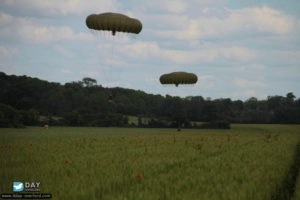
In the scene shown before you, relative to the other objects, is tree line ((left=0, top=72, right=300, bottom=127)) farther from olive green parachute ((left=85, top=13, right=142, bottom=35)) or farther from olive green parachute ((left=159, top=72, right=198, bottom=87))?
olive green parachute ((left=85, top=13, right=142, bottom=35))

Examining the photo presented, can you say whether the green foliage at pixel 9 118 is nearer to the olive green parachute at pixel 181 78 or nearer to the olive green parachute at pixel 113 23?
the olive green parachute at pixel 181 78

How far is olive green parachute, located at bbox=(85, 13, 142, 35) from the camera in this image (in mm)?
34812

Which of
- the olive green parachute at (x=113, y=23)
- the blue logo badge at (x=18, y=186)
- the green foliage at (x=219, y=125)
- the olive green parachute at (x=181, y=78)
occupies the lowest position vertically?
the green foliage at (x=219, y=125)

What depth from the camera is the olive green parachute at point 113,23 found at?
114ft

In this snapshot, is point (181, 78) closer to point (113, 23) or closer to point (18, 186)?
point (113, 23)

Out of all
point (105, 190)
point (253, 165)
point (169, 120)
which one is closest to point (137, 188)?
point (105, 190)

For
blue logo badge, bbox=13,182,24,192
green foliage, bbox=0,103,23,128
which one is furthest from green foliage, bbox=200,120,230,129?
blue logo badge, bbox=13,182,24,192

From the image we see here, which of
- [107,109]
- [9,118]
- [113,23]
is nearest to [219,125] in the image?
[107,109]

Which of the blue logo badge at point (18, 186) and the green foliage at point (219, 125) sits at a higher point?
the blue logo badge at point (18, 186)

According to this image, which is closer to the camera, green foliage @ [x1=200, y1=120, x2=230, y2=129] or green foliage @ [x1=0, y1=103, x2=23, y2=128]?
green foliage @ [x1=0, y1=103, x2=23, y2=128]

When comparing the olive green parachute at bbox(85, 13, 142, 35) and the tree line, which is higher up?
the olive green parachute at bbox(85, 13, 142, 35)

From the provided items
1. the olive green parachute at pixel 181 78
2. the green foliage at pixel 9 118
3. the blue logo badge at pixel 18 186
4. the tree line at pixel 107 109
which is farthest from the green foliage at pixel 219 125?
the blue logo badge at pixel 18 186

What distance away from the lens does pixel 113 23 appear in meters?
34.8

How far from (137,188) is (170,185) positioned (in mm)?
1031
